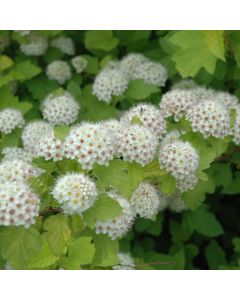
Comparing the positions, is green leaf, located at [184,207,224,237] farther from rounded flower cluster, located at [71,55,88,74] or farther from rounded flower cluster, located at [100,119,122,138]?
rounded flower cluster, located at [71,55,88,74]

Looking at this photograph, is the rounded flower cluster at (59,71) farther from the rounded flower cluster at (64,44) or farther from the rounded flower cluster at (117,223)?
the rounded flower cluster at (117,223)

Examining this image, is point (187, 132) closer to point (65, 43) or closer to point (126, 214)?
point (126, 214)

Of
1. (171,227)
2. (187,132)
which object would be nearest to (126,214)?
(187,132)

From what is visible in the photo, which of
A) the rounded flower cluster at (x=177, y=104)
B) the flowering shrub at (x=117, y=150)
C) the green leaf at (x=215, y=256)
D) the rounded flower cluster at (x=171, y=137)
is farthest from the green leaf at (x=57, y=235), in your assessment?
the green leaf at (x=215, y=256)

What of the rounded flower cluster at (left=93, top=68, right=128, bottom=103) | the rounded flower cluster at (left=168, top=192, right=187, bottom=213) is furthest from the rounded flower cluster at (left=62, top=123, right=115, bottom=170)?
the rounded flower cluster at (left=168, top=192, right=187, bottom=213)

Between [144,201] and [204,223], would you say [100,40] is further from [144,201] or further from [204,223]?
[144,201]

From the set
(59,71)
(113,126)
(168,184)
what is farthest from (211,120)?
(59,71)
